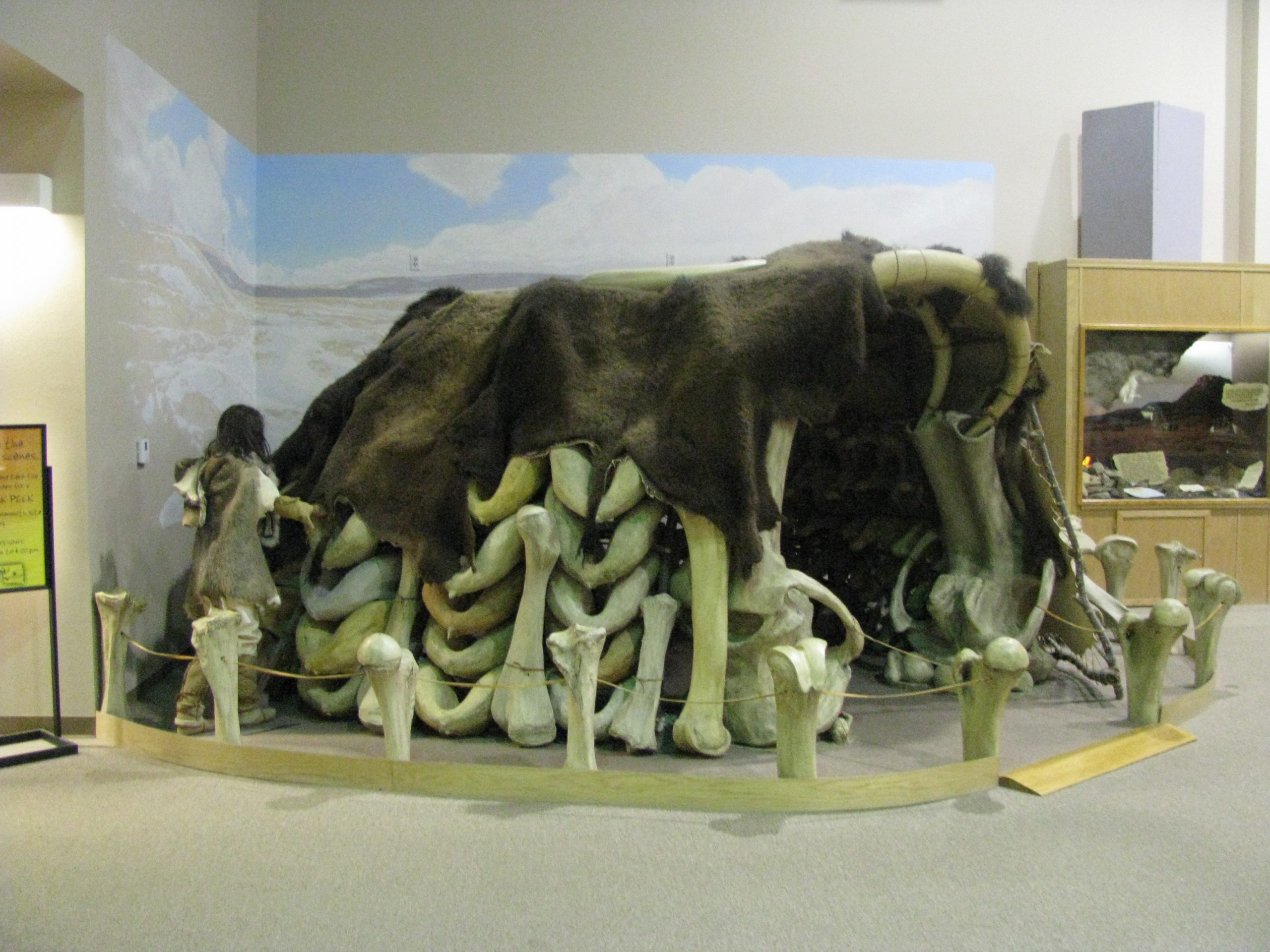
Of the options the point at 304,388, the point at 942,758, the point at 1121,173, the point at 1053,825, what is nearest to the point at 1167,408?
the point at 1121,173

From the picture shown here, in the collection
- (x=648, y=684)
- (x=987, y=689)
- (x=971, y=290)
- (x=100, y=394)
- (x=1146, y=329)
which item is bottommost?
(x=648, y=684)

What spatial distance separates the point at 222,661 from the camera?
341 centimetres

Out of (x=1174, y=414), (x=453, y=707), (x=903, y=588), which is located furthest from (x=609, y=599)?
(x=1174, y=414)

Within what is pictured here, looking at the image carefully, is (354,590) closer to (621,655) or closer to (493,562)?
(493,562)

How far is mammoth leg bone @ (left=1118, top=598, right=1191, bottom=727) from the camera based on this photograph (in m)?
3.71

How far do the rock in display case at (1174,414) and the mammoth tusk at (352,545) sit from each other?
4594 mm

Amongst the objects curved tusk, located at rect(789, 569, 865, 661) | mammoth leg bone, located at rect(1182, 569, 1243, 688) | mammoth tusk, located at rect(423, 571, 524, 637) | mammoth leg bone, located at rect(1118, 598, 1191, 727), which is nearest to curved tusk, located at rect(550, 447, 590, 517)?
mammoth tusk, located at rect(423, 571, 524, 637)

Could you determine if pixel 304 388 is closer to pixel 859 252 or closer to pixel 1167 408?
pixel 859 252

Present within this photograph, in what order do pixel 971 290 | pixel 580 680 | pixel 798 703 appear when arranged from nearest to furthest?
1. pixel 798 703
2. pixel 580 680
3. pixel 971 290

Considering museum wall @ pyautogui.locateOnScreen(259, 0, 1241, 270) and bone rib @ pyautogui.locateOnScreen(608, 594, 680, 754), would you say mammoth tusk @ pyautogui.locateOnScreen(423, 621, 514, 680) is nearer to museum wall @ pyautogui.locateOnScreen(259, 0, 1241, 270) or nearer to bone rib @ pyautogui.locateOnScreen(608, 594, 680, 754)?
bone rib @ pyautogui.locateOnScreen(608, 594, 680, 754)

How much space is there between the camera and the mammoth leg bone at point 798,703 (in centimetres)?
287

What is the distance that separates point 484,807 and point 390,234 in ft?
13.8

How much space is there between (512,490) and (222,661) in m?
1.22

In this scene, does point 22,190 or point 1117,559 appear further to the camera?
point 1117,559
